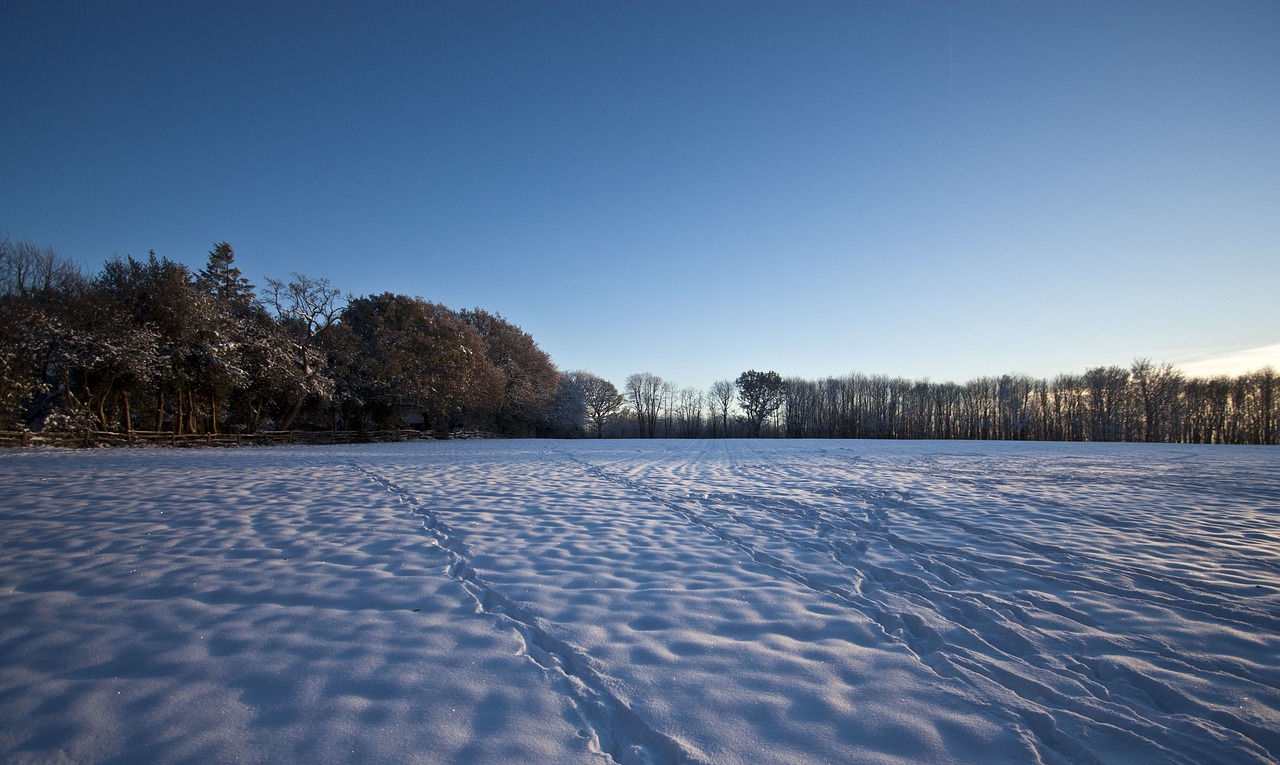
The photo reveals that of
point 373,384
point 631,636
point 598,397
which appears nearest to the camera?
point 631,636

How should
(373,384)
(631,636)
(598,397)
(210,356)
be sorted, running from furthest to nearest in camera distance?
(598,397) → (373,384) → (210,356) → (631,636)

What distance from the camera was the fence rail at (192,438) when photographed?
731 inches

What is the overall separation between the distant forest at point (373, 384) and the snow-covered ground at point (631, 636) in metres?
18.0

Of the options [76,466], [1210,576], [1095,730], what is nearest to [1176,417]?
[1210,576]

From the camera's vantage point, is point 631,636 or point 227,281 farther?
point 227,281

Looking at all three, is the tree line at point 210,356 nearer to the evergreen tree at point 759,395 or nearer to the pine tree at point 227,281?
the pine tree at point 227,281

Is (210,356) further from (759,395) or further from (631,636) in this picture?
(759,395)

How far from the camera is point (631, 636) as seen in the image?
342 centimetres

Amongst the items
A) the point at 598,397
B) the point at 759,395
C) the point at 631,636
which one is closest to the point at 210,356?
the point at 631,636

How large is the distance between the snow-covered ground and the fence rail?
1714 centimetres

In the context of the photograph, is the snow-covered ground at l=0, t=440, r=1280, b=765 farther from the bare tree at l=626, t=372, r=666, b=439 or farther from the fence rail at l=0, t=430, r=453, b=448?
the bare tree at l=626, t=372, r=666, b=439

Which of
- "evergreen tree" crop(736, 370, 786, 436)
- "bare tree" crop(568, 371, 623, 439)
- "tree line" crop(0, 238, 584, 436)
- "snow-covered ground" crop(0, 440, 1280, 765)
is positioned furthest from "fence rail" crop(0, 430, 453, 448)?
"evergreen tree" crop(736, 370, 786, 436)

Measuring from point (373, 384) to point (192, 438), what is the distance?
8.57 meters

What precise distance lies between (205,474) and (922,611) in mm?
14301
